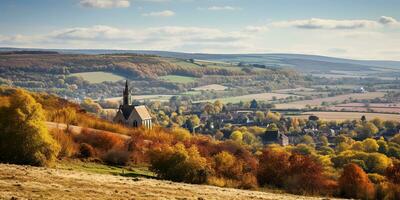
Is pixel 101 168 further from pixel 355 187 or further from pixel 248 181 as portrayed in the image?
pixel 355 187

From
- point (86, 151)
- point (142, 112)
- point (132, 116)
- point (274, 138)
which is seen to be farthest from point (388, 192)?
point (274, 138)

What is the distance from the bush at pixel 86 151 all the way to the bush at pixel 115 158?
1668 millimetres

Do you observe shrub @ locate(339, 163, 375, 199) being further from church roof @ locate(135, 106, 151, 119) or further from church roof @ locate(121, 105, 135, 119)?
church roof @ locate(121, 105, 135, 119)

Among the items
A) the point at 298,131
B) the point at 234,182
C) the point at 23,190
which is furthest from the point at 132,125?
the point at 298,131

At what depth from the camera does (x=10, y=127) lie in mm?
53438

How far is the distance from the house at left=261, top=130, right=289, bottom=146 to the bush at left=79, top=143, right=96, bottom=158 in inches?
4466

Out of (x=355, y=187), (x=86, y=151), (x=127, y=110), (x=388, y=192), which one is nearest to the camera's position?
(x=86, y=151)

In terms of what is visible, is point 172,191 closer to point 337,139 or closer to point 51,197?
point 51,197

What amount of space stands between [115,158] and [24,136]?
1406 cm

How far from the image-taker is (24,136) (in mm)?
52562

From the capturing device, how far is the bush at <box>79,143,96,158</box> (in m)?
64.2

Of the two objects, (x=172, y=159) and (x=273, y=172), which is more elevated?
(x=172, y=159)

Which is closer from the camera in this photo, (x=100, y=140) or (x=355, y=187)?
(x=355, y=187)

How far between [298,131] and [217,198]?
163 m
